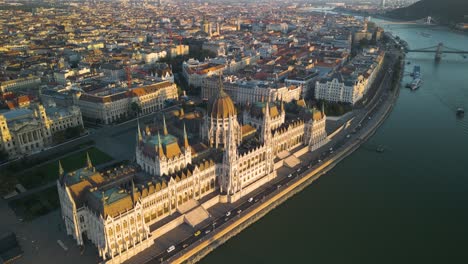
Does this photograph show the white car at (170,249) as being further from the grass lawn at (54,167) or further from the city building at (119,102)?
the city building at (119,102)

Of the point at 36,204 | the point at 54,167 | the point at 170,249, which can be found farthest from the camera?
the point at 54,167

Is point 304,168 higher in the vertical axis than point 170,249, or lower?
lower

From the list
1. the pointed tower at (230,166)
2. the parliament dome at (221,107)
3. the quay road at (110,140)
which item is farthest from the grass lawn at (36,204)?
the parliament dome at (221,107)

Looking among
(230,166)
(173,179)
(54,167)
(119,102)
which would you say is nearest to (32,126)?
(54,167)

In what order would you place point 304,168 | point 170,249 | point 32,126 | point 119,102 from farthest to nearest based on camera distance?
point 119,102 < point 32,126 < point 304,168 < point 170,249

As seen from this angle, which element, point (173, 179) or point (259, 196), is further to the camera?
point (259, 196)

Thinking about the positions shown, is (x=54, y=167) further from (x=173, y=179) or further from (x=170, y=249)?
(x=170, y=249)

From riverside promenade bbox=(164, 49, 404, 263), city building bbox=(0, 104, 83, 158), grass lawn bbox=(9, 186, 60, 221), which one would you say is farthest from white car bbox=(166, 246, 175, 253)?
city building bbox=(0, 104, 83, 158)
